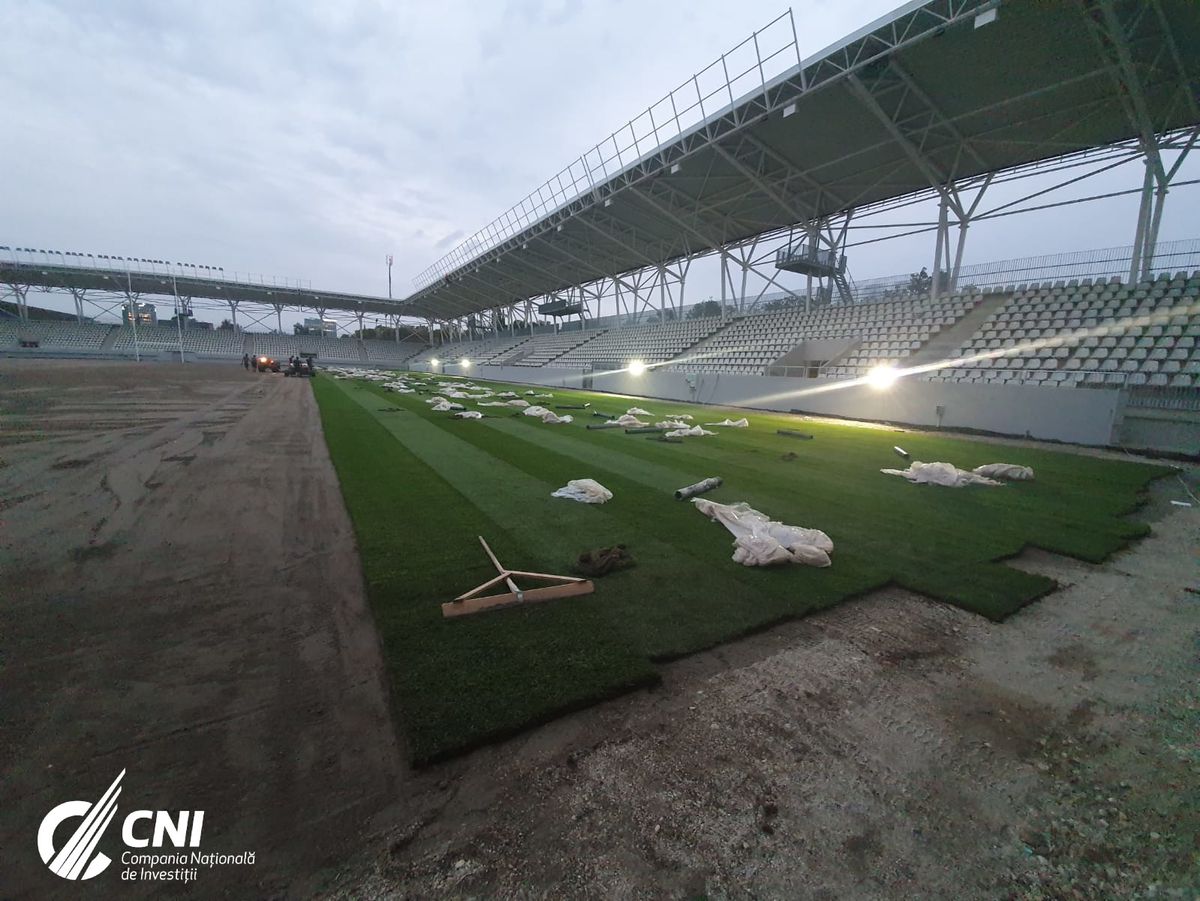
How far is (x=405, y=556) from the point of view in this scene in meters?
4.00

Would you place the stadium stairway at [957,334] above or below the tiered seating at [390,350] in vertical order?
below

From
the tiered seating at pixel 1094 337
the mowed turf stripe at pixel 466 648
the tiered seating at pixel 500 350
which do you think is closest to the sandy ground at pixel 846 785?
the mowed turf stripe at pixel 466 648

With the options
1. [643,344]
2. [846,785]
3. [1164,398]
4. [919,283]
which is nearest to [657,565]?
[846,785]

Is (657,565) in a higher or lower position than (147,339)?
lower

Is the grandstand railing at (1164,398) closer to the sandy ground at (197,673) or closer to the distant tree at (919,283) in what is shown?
the distant tree at (919,283)

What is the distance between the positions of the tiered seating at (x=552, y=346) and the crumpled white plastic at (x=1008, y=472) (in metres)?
32.2

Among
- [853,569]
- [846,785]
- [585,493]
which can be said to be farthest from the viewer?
[585,493]

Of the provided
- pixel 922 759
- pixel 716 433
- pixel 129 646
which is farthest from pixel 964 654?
pixel 716 433

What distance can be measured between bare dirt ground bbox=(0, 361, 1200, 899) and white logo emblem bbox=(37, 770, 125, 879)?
5 centimetres

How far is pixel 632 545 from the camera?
14.3ft

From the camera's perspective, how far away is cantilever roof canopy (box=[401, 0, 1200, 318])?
1211 cm

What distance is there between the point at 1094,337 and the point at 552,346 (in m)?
37.3

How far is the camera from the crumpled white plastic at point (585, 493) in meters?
5.61

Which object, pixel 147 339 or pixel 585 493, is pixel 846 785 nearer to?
pixel 585 493
